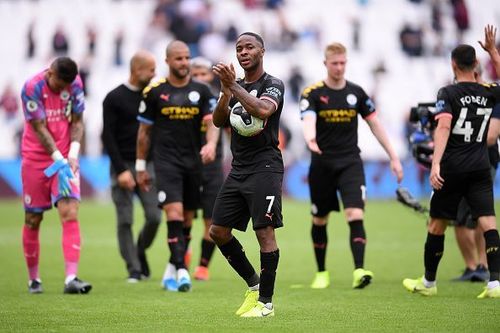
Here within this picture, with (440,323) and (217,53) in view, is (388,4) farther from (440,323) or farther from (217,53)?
(440,323)

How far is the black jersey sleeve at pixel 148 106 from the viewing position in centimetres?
1162

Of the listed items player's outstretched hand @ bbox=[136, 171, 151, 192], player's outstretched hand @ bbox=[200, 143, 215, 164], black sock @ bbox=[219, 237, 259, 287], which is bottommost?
black sock @ bbox=[219, 237, 259, 287]

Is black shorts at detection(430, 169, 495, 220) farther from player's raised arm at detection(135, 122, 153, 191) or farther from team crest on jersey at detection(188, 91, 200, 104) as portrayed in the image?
player's raised arm at detection(135, 122, 153, 191)

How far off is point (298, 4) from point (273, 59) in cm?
289

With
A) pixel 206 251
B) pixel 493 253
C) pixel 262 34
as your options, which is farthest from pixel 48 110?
pixel 262 34

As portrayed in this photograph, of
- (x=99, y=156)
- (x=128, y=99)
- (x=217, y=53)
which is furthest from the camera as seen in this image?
(x=217, y=53)

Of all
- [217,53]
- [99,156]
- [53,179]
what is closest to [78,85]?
[53,179]

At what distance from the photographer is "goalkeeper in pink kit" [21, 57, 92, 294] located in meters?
10.9

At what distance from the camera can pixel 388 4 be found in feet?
117

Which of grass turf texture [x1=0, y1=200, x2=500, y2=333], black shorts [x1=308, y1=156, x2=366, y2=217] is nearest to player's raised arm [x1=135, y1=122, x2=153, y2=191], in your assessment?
grass turf texture [x1=0, y1=200, x2=500, y2=333]

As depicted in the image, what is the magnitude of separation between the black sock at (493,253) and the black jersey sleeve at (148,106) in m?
4.07

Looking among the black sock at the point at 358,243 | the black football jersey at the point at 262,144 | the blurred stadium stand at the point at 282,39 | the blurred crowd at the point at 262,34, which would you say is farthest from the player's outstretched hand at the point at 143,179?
the blurred crowd at the point at 262,34

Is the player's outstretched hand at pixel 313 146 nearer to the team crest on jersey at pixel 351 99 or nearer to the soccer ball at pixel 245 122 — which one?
the team crest on jersey at pixel 351 99

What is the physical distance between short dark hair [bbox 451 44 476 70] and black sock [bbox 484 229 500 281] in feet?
5.50
